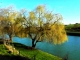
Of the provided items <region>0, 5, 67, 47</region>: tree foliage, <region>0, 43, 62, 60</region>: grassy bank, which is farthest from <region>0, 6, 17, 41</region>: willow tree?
<region>0, 43, 62, 60</region>: grassy bank

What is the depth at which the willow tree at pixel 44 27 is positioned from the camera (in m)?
39.0

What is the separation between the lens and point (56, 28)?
3925cm

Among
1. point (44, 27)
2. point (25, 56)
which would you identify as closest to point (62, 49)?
point (44, 27)

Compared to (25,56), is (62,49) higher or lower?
lower

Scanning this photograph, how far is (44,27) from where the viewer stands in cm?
3959

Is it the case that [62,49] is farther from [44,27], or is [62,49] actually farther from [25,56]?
[25,56]

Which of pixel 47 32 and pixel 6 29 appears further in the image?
pixel 6 29

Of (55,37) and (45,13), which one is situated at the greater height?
(45,13)

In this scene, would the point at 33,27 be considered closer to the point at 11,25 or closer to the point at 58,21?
the point at 58,21

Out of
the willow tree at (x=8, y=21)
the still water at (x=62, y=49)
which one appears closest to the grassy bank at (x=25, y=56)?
the still water at (x=62, y=49)

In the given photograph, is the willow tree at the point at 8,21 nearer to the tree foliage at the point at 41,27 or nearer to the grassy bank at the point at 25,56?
the tree foliage at the point at 41,27

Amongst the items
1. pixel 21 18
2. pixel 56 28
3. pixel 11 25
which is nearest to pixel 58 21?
pixel 56 28

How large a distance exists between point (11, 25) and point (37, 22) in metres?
10.1

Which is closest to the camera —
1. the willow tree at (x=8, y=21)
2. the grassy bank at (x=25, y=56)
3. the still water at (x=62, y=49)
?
the grassy bank at (x=25, y=56)
